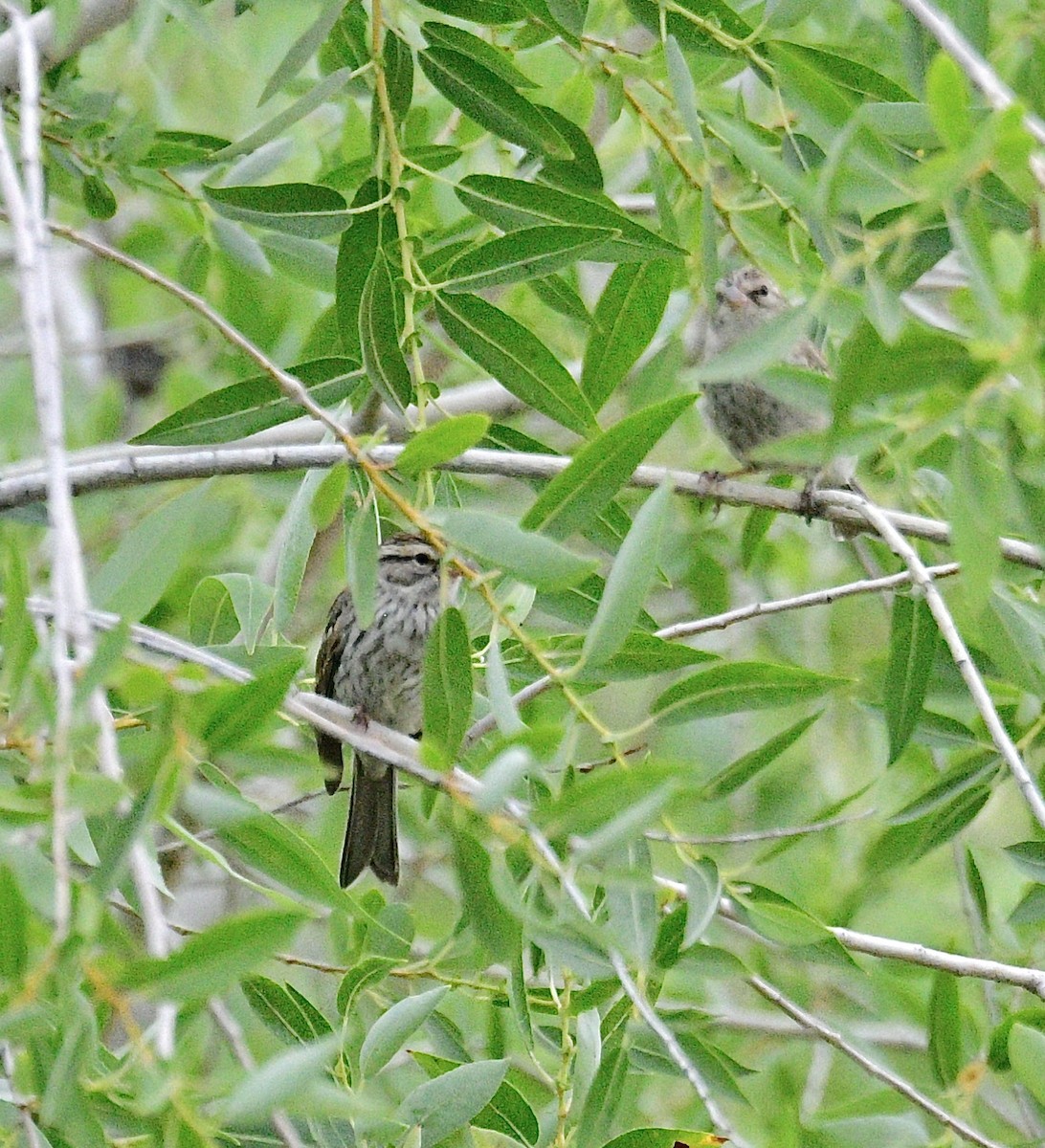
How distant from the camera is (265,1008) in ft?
8.17

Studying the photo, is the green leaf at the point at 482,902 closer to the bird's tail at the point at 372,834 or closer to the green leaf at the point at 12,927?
the green leaf at the point at 12,927

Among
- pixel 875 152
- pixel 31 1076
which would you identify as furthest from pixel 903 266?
pixel 31 1076

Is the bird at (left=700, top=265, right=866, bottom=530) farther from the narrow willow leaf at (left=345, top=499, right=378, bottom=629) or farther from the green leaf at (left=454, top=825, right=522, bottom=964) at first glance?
the green leaf at (left=454, top=825, right=522, bottom=964)

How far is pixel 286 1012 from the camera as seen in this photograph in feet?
8.17

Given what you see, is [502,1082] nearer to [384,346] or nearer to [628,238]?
[384,346]

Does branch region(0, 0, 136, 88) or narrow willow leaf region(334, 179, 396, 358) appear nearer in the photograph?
narrow willow leaf region(334, 179, 396, 358)

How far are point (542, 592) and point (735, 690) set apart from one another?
61cm

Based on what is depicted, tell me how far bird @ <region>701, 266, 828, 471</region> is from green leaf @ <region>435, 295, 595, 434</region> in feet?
6.21

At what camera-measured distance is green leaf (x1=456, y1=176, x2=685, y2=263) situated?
2410 mm

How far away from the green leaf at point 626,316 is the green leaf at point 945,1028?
122 cm

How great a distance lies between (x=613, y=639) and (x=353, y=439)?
0.45 metres

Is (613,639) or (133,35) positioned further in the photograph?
(133,35)

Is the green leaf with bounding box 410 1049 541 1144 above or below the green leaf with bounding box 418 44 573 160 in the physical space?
below

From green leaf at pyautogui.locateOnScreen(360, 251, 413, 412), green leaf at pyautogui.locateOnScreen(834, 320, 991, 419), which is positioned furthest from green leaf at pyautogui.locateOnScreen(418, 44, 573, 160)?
green leaf at pyautogui.locateOnScreen(834, 320, 991, 419)
